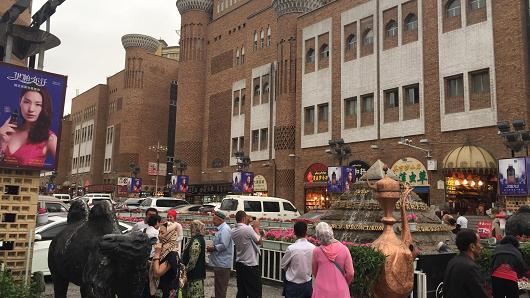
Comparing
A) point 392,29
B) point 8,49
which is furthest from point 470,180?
point 8,49

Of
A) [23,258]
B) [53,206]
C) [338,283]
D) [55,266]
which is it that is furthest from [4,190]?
[53,206]

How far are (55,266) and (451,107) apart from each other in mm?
22999

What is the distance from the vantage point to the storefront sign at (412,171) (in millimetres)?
25477

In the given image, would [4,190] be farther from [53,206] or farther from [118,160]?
[118,160]

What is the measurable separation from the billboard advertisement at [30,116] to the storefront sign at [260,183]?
30312 millimetres

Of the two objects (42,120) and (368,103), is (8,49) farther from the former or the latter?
(368,103)

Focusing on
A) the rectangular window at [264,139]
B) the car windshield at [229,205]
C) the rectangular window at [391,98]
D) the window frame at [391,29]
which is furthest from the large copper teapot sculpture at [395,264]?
the rectangular window at [264,139]

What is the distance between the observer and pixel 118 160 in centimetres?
6072

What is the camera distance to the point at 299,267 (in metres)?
6.05

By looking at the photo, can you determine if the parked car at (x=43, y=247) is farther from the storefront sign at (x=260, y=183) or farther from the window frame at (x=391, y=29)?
the storefront sign at (x=260, y=183)

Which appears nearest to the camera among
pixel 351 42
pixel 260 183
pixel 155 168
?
pixel 351 42

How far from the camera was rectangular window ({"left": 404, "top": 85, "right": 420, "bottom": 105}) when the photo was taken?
26.8 metres

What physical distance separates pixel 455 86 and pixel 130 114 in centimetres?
4424

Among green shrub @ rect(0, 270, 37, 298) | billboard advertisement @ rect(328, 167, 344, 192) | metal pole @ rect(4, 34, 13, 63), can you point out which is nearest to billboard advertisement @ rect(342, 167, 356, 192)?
billboard advertisement @ rect(328, 167, 344, 192)
